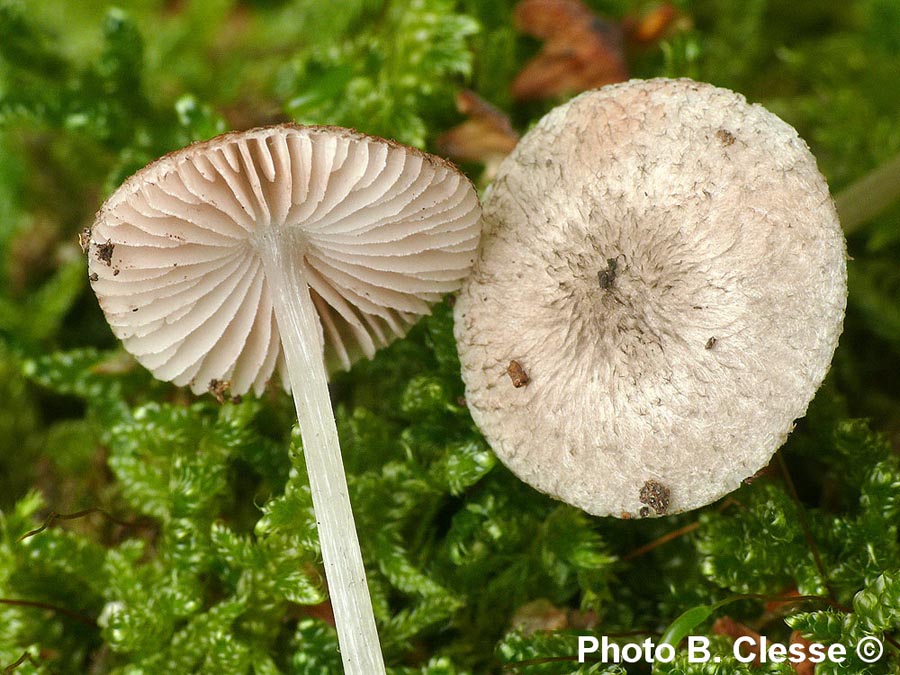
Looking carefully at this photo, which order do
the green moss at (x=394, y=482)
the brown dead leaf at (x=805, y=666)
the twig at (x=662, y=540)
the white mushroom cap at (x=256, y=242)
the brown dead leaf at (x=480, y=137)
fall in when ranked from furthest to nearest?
1. the brown dead leaf at (x=480, y=137)
2. the twig at (x=662, y=540)
3. the green moss at (x=394, y=482)
4. the brown dead leaf at (x=805, y=666)
5. the white mushroom cap at (x=256, y=242)

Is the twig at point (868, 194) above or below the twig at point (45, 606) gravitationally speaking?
above

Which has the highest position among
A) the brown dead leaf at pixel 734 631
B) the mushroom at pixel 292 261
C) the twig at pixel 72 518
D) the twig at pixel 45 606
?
the mushroom at pixel 292 261

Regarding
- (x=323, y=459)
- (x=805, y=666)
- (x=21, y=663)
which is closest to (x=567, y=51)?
(x=323, y=459)

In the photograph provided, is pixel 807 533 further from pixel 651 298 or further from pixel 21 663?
pixel 21 663

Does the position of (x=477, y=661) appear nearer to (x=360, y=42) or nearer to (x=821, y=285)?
(x=821, y=285)

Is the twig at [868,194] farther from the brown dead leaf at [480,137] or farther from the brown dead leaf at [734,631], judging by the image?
the brown dead leaf at [734,631]

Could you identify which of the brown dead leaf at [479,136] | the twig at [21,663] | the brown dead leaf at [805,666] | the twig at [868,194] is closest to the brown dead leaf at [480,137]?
the brown dead leaf at [479,136]

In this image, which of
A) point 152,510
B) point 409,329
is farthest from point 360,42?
point 152,510
